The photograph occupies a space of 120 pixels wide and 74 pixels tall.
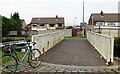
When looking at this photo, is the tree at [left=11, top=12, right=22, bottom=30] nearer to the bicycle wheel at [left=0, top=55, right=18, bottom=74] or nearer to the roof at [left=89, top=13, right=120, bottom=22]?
the roof at [left=89, top=13, right=120, bottom=22]

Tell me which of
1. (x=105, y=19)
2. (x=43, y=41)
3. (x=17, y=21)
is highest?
(x=105, y=19)

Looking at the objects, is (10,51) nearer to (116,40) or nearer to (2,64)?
(2,64)

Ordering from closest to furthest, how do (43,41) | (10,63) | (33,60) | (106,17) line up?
1. (10,63)
2. (33,60)
3. (43,41)
4. (106,17)

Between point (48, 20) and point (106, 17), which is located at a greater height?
point (106, 17)

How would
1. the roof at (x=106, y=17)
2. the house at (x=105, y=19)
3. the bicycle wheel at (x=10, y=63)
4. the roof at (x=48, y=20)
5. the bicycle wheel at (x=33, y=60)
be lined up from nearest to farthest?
the bicycle wheel at (x=10, y=63) → the bicycle wheel at (x=33, y=60) → the house at (x=105, y=19) → the roof at (x=106, y=17) → the roof at (x=48, y=20)

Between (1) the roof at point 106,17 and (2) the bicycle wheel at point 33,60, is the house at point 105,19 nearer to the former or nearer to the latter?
(1) the roof at point 106,17

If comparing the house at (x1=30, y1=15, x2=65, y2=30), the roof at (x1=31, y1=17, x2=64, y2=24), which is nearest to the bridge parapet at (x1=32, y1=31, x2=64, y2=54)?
the house at (x1=30, y1=15, x2=65, y2=30)

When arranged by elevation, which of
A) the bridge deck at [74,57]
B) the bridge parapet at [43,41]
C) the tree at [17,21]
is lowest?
the bridge deck at [74,57]

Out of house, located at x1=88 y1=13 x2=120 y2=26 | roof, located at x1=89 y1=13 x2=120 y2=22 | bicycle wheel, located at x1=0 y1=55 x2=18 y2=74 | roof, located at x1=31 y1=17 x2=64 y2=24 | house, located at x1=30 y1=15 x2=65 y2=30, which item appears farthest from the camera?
roof, located at x1=31 y1=17 x2=64 y2=24

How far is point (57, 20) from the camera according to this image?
77.8m

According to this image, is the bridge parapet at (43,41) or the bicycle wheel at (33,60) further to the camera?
the bridge parapet at (43,41)

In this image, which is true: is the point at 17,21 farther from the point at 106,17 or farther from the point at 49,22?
the point at 106,17

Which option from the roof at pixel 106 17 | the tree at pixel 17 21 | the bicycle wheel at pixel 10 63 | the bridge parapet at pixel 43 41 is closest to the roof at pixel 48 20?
the tree at pixel 17 21

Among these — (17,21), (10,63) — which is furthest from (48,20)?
(10,63)
